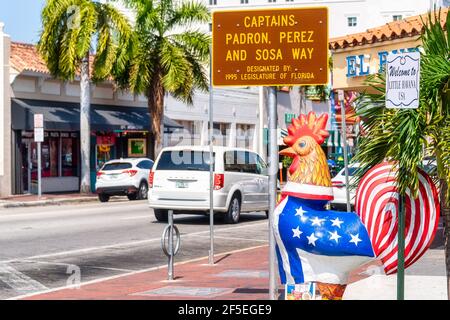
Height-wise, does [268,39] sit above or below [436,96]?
above

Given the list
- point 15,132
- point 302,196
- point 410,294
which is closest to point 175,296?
point 410,294

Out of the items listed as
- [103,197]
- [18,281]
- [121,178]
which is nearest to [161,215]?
[121,178]

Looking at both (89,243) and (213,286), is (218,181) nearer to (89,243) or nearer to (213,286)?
(89,243)

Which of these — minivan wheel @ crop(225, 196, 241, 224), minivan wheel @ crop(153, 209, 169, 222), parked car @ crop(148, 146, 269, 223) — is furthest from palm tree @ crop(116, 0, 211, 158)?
parked car @ crop(148, 146, 269, 223)

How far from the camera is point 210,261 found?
44.3 ft

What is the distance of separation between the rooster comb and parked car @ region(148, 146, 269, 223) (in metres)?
12.1

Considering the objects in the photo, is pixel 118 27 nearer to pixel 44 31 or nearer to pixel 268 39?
pixel 44 31

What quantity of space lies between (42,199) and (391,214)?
959 inches

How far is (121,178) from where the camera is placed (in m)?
30.2

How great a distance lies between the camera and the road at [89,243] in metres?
12.2

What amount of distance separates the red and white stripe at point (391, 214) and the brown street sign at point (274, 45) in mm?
1103

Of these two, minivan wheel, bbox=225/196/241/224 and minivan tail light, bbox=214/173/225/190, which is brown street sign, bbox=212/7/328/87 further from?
minivan wheel, bbox=225/196/241/224
